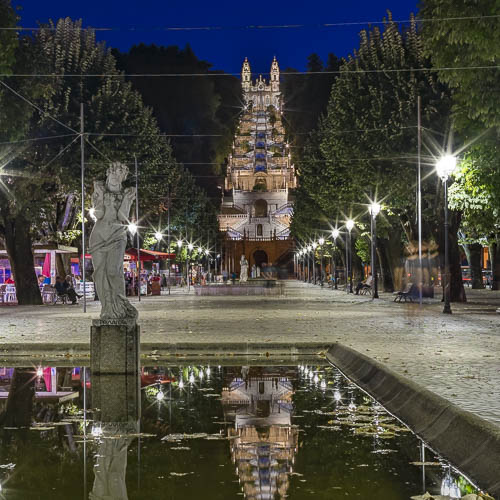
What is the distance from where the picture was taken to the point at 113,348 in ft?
38.7

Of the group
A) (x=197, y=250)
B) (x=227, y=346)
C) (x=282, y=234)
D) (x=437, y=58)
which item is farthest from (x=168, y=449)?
(x=282, y=234)

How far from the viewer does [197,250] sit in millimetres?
105750

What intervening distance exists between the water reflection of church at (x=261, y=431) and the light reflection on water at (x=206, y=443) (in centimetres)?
1

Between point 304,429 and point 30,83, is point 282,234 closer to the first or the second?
point 30,83

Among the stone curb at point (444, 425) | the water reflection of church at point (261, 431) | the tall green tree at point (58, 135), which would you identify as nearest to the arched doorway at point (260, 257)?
the tall green tree at point (58, 135)

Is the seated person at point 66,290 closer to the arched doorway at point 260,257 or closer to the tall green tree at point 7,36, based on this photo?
the tall green tree at point 7,36

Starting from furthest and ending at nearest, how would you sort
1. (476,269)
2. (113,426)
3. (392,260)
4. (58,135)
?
(476,269), (392,260), (58,135), (113,426)

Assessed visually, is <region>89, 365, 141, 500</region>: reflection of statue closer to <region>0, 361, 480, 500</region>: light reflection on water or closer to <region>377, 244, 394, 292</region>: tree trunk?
<region>0, 361, 480, 500</region>: light reflection on water

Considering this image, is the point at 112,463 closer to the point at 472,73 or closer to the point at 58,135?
the point at 472,73

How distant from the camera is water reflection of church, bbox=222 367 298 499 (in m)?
6.10

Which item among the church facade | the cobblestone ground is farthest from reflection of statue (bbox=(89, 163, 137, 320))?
the church facade

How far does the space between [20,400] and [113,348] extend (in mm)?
1862

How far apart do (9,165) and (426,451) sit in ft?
102

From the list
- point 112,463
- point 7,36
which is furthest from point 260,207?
point 112,463
